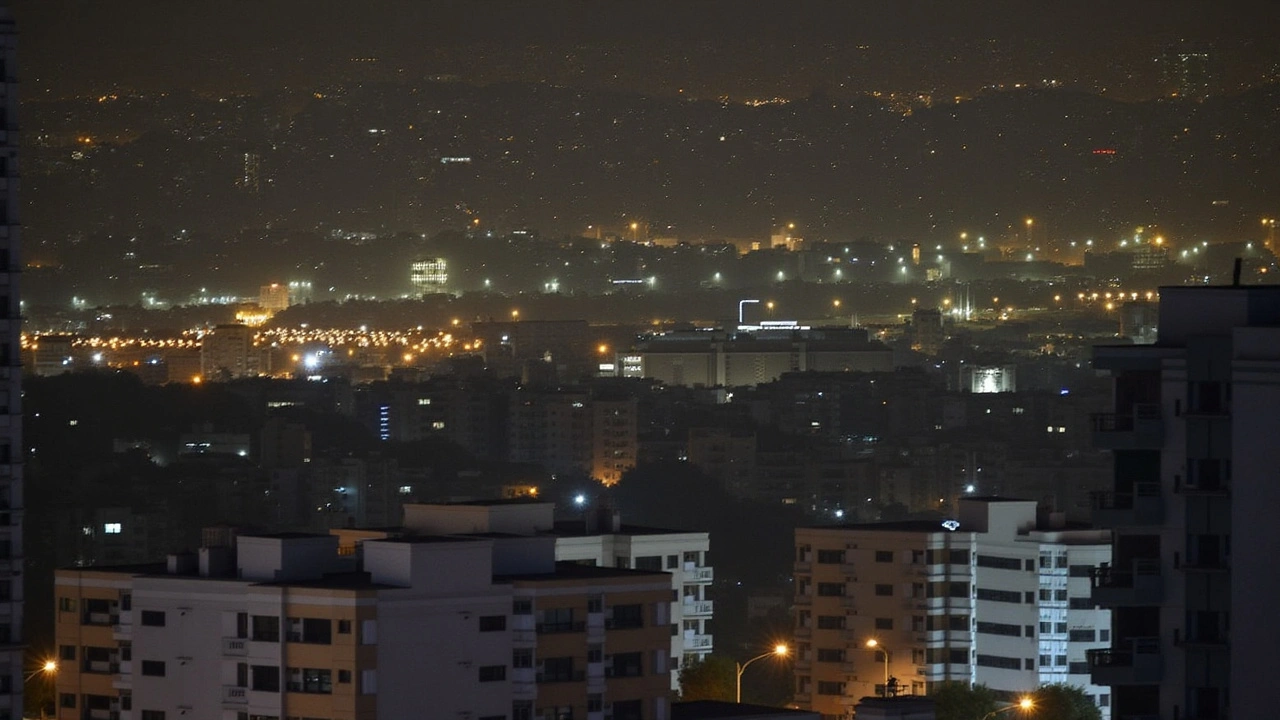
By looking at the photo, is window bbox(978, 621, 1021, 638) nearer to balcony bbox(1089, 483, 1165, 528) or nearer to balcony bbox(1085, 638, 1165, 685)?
balcony bbox(1089, 483, 1165, 528)

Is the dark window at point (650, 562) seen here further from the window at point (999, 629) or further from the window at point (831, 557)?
the window at point (999, 629)

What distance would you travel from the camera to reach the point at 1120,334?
90.9 meters

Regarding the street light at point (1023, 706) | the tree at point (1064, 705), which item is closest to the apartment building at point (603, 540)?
the street light at point (1023, 706)

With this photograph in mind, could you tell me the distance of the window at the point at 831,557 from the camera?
96.7 ft

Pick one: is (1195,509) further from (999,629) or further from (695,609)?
(695,609)

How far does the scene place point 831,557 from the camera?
96.8ft

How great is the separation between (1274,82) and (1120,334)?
155 ft

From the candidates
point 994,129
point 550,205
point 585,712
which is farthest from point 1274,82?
point 585,712

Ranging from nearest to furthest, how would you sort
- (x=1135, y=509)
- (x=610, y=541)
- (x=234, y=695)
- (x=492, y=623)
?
(x=1135, y=509) → (x=234, y=695) → (x=492, y=623) → (x=610, y=541)

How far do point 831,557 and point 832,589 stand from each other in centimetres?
32

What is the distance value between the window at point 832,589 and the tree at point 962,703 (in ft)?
10.7

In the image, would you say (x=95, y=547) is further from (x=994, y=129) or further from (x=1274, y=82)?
(x=994, y=129)

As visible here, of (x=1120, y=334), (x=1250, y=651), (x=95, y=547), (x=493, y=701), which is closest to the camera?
(x=1250, y=651)

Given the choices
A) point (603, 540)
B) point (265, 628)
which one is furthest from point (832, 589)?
point (265, 628)
